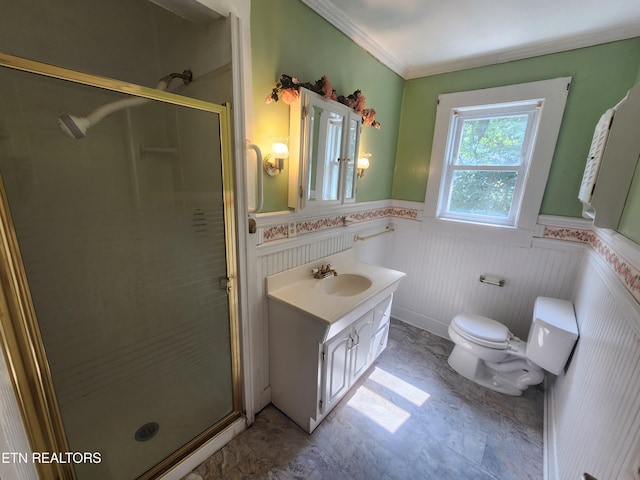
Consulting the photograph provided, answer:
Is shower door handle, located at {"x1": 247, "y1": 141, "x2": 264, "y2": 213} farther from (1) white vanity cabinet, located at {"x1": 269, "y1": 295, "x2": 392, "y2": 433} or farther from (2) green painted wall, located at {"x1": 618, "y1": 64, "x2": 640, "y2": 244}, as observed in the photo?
(2) green painted wall, located at {"x1": 618, "y1": 64, "x2": 640, "y2": 244}

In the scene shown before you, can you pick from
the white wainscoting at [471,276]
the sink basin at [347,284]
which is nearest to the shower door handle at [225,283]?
the sink basin at [347,284]

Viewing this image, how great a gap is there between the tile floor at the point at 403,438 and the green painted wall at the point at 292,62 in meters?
1.34

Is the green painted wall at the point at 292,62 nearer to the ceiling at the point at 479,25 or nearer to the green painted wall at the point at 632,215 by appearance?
the ceiling at the point at 479,25

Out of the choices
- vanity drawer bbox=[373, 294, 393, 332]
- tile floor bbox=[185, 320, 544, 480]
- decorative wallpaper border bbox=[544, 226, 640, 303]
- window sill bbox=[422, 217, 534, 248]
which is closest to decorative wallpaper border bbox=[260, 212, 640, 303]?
decorative wallpaper border bbox=[544, 226, 640, 303]

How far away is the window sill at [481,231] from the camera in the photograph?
6.45 feet

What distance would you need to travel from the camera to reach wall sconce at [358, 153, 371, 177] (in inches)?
76.0

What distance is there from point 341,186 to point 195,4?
3.76 ft

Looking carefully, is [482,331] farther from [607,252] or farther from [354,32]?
[354,32]

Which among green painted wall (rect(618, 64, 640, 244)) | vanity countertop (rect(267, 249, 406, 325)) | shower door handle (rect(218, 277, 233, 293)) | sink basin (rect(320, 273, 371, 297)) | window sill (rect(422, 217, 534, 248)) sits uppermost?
green painted wall (rect(618, 64, 640, 244))

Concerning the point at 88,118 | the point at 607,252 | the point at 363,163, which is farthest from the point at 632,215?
the point at 88,118

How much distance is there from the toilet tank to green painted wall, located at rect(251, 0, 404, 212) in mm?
1537

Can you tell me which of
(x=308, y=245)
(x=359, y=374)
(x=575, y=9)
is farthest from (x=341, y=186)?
(x=575, y=9)

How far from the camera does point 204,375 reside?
1.38 m

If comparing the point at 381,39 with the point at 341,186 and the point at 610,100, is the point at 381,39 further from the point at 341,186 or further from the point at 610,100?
the point at 610,100
